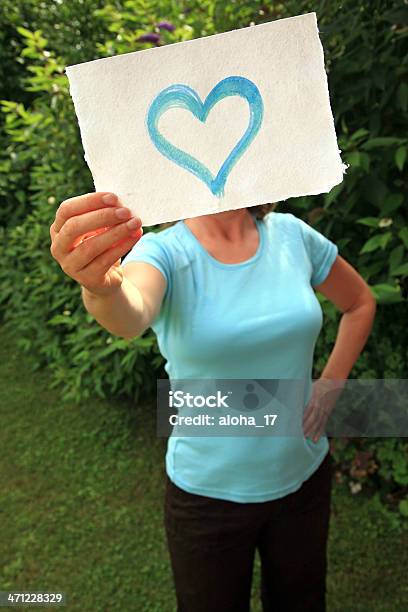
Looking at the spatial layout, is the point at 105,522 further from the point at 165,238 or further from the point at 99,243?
the point at 99,243

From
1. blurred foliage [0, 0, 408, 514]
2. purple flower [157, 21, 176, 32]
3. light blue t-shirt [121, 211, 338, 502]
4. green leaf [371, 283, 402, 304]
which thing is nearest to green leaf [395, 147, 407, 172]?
blurred foliage [0, 0, 408, 514]

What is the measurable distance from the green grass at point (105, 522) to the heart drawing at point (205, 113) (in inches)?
65.8

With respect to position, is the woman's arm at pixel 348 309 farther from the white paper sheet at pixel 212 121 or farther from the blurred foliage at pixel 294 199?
the white paper sheet at pixel 212 121

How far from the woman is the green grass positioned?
0.83m

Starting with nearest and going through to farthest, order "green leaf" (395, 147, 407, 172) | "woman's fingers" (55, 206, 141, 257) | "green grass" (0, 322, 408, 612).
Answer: "woman's fingers" (55, 206, 141, 257)
"green leaf" (395, 147, 407, 172)
"green grass" (0, 322, 408, 612)

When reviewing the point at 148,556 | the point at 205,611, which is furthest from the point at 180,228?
the point at 148,556

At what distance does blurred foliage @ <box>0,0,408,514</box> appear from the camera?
149 cm

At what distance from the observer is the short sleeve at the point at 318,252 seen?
3.67 ft

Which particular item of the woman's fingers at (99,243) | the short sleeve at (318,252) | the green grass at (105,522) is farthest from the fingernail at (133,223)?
the green grass at (105,522)

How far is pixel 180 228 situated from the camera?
1.00 meters

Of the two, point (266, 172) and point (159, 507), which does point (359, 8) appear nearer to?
point (266, 172)

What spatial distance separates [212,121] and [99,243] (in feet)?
0.67

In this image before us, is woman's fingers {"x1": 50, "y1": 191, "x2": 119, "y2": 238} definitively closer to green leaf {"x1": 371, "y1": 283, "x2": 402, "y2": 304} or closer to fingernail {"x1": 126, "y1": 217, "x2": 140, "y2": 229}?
fingernail {"x1": 126, "y1": 217, "x2": 140, "y2": 229}

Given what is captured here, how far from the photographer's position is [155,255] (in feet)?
3.04
